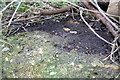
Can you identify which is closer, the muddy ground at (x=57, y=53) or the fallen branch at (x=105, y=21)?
the muddy ground at (x=57, y=53)

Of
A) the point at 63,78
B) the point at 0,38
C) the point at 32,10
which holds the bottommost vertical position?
the point at 63,78

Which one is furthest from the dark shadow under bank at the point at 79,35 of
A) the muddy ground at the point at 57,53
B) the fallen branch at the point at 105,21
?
the fallen branch at the point at 105,21

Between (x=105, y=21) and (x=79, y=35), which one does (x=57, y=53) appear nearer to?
(x=79, y=35)

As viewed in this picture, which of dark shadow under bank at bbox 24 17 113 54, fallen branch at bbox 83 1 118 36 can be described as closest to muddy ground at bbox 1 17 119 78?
dark shadow under bank at bbox 24 17 113 54

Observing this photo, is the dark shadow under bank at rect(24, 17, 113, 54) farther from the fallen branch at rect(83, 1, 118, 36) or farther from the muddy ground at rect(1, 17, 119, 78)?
the fallen branch at rect(83, 1, 118, 36)

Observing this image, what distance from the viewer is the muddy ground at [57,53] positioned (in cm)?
130

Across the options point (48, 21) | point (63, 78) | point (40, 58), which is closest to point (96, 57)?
point (63, 78)

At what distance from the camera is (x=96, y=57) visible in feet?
4.68

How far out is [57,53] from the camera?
146cm

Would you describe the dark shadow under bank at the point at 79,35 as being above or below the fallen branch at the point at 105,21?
below

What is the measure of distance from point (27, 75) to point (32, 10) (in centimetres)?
103

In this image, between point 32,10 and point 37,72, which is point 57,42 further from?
point 32,10

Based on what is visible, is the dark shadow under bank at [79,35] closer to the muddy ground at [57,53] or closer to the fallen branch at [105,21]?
the muddy ground at [57,53]

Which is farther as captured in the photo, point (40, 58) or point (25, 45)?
point (25, 45)
